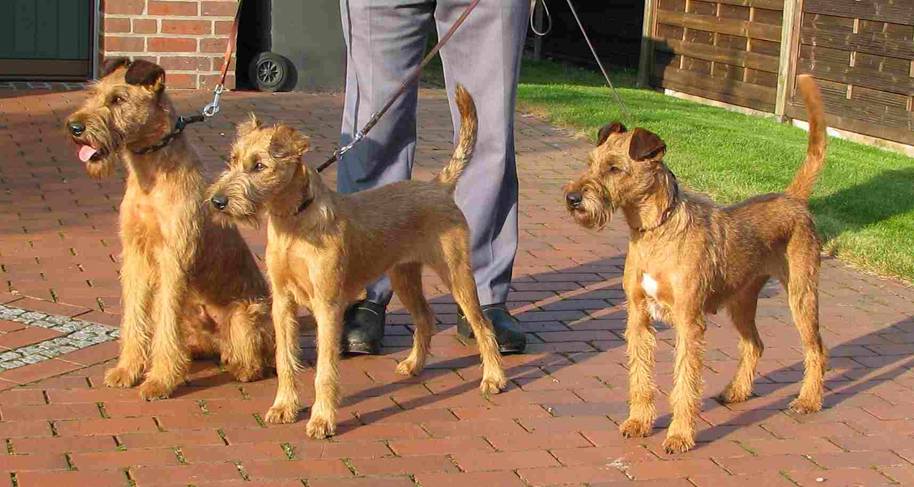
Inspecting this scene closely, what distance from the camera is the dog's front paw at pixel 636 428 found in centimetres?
555

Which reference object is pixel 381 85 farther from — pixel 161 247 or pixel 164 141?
pixel 161 247

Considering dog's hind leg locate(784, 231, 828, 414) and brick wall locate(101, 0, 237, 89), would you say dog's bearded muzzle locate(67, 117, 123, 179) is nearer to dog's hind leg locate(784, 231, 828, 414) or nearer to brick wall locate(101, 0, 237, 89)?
dog's hind leg locate(784, 231, 828, 414)

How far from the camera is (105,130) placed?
5512 mm

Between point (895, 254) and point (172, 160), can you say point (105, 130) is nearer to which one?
point (172, 160)

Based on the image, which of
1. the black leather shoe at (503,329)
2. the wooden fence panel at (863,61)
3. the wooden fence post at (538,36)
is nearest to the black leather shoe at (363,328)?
the black leather shoe at (503,329)

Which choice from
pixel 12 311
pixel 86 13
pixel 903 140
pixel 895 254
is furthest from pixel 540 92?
pixel 12 311

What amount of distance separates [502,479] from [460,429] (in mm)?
558

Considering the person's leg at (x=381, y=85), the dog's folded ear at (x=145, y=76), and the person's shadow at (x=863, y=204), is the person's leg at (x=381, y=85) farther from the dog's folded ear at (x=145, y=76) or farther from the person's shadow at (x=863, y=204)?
the person's shadow at (x=863, y=204)

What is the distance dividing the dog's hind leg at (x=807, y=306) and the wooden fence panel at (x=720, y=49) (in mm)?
9499

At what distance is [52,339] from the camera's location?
6410 millimetres

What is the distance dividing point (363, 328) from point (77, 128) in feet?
5.88

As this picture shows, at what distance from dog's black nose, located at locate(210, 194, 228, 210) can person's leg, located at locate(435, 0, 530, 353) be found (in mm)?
1927

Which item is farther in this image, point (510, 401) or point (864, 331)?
point (864, 331)

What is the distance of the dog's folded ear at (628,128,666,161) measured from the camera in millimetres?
5305
